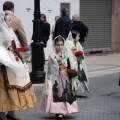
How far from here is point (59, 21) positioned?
16781 millimetres

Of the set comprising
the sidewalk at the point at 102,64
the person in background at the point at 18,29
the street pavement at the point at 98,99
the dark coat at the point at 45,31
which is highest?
the person in background at the point at 18,29

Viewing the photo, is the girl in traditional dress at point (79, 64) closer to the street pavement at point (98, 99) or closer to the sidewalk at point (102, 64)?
the street pavement at point (98, 99)

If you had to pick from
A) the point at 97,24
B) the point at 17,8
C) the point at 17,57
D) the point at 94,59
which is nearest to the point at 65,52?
the point at 17,57

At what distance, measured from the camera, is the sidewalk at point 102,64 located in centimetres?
1755

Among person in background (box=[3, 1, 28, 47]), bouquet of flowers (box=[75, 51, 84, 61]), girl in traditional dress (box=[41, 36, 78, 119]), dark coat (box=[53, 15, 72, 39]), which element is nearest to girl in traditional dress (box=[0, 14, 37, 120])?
girl in traditional dress (box=[41, 36, 78, 119])

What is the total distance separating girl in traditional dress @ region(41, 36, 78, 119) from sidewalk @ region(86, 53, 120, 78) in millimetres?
6998

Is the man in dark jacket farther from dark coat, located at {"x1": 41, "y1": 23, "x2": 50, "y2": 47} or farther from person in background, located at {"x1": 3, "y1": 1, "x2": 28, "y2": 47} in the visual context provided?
person in background, located at {"x1": 3, "y1": 1, "x2": 28, "y2": 47}

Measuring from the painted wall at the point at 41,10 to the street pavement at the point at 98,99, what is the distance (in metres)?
2.45

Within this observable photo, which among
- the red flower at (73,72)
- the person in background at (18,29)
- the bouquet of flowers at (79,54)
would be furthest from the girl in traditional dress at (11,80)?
the bouquet of flowers at (79,54)

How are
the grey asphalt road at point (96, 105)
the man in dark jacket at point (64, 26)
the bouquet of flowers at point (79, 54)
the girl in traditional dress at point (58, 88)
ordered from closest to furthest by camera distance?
the girl in traditional dress at point (58, 88), the grey asphalt road at point (96, 105), the bouquet of flowers at point (79, 54), the man in dark jacket at point (64, 26)

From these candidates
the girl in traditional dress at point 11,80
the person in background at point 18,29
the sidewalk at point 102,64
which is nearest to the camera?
the girl in traditional dress at point 11,80

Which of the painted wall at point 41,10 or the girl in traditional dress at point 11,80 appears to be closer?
the girl in traditional dress at point 11,80

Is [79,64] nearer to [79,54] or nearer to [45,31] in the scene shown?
Answer: [79,54]

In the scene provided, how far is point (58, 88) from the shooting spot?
959 centimetres
